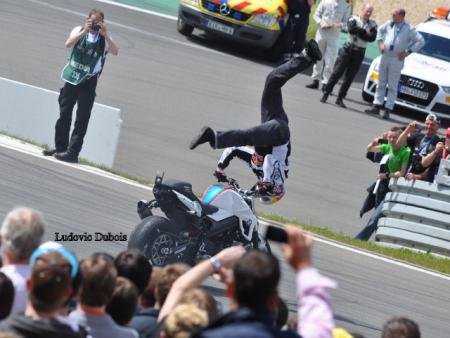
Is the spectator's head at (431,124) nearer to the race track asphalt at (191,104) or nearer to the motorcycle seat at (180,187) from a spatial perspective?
the race track asphalt at (191,104)

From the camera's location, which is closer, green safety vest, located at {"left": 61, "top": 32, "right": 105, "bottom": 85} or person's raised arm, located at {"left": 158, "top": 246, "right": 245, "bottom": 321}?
person's raised arm, located at {"left": 158, "top": 246, "right": 245, "bottom": 321}

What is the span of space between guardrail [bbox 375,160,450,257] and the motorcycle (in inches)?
154

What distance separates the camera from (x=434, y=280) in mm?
12312

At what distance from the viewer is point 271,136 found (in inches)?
407

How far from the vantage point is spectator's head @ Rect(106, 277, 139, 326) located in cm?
568

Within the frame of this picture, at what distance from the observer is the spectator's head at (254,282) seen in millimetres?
4516

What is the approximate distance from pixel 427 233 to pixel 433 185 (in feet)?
1.99

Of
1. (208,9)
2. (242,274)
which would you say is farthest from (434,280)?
(208,9)

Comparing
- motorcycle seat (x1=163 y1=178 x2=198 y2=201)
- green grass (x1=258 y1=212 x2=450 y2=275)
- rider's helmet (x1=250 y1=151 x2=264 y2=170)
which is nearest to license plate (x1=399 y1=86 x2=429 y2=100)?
green grass (x1=258 y1=212 x2=450 y2=275)

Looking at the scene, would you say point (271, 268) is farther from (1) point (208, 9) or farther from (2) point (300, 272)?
(1) point (208, 9)

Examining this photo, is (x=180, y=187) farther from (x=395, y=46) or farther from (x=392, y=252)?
(x=395, y=46)

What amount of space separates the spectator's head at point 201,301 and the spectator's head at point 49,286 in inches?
22.6

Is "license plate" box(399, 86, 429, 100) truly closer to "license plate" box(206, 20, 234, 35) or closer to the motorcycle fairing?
"license plate" box(206, 20, 234, 35)

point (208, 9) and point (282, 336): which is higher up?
point (282, 336)
